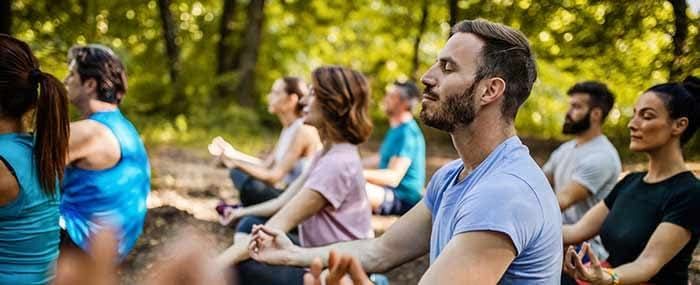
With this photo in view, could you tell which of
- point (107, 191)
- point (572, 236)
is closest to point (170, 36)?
point (107, 191)

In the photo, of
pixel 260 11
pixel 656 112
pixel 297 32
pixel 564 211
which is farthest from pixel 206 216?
pixel 297 32

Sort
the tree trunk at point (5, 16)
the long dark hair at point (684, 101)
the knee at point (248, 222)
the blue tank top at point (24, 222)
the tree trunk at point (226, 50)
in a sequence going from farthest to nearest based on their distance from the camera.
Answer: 1. the tree trunk at point (226, 50)
2. the tree trunk at point (5, 16)
3. the knee at point (248, 222)
4. the long dark hair at point (684, 101)
5. the blue tank top at point (24, 222)

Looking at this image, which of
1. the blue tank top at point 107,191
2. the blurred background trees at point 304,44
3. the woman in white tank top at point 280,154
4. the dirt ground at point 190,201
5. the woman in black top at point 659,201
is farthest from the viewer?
the woman in white tank top at point 280,154

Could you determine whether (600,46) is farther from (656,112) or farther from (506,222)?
(506,222)

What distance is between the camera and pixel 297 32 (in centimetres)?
1711

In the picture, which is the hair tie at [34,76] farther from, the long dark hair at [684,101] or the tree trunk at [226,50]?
the tree trunk at [226,50]

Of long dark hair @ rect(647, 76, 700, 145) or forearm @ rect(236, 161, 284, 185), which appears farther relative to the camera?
forearm @ rect(236, 161, 284, 185)

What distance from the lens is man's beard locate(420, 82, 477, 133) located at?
2.13 m

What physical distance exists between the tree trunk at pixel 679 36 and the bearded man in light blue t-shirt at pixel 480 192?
251cm

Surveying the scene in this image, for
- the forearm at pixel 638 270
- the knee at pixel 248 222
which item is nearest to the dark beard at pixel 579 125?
the forearm at pixel 638 270

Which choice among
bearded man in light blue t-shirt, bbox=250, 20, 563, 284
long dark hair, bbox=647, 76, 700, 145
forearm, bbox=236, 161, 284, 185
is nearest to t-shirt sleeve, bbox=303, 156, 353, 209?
bearded man in light blue t-shirt, bbox=250, 20, 563, 284

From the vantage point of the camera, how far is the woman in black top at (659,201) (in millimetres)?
2941

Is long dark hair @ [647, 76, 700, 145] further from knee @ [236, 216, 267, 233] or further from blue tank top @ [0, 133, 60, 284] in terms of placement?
blue tank top @ [0, 133, 60, 284]

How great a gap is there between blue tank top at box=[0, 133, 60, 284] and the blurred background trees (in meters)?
3.22
